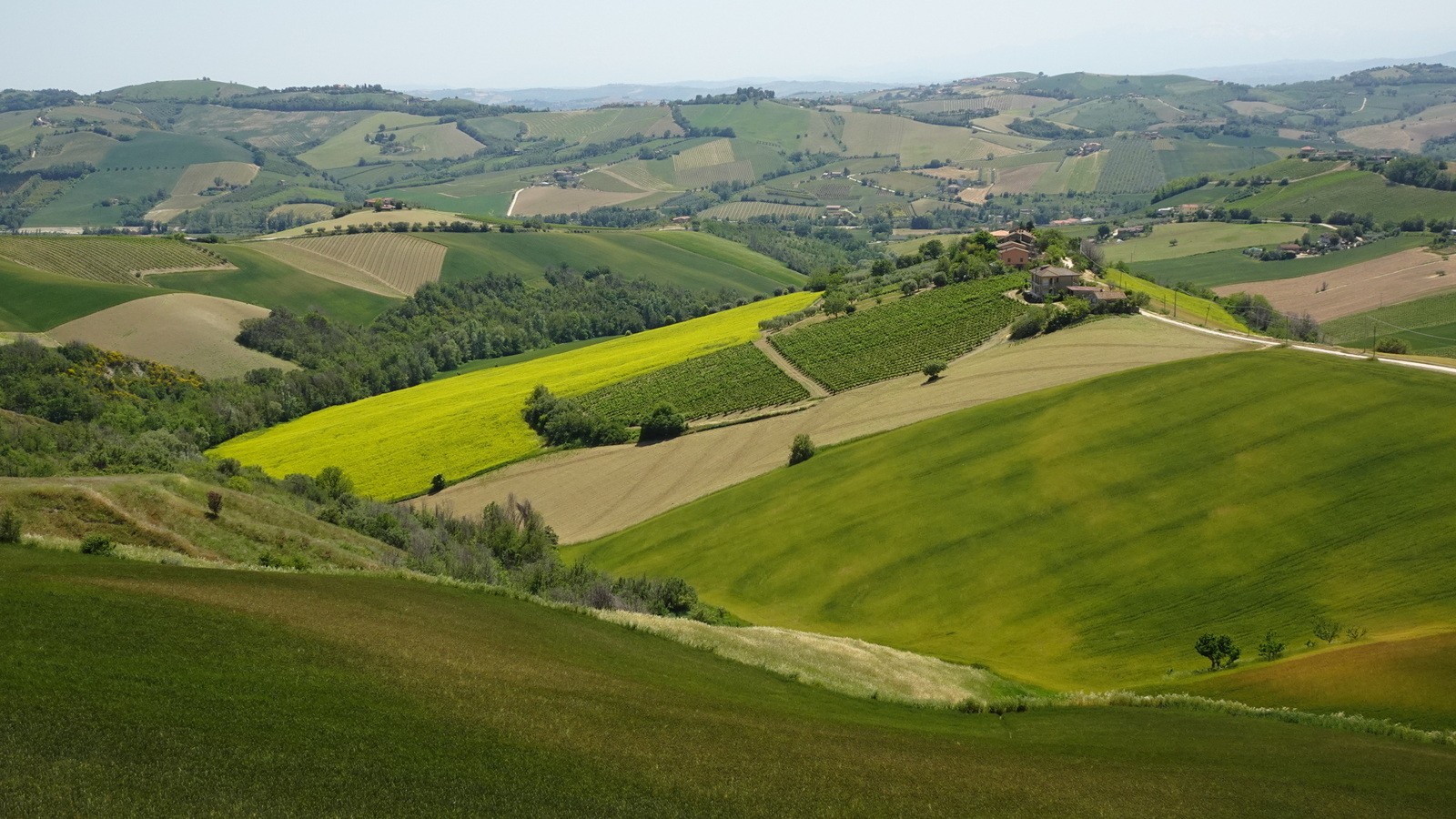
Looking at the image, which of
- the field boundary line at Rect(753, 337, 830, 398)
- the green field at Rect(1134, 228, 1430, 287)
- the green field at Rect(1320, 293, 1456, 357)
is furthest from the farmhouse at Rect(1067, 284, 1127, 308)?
the green field at Rect(1134, 228, 1430, 287)

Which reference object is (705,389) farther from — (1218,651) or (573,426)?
(1218,651)

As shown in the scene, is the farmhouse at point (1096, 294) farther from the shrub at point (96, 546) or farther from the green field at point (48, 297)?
the green field at point (48, 297)

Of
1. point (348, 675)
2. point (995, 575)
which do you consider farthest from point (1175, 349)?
point (348, 675)

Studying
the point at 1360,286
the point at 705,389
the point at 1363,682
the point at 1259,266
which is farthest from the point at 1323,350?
the point at 1259,266

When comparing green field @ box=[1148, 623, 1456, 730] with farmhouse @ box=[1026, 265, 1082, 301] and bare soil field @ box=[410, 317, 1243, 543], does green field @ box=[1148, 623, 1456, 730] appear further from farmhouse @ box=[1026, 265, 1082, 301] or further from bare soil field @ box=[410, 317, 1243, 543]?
farmhouse @ box=[1026, 265, 1082, 301]

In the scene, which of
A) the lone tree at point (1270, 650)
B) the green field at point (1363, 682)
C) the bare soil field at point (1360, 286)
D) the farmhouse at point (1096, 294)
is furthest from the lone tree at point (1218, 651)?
the bare soil field at point (1360, 286)

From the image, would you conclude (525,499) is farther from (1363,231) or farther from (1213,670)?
(1363,231)
